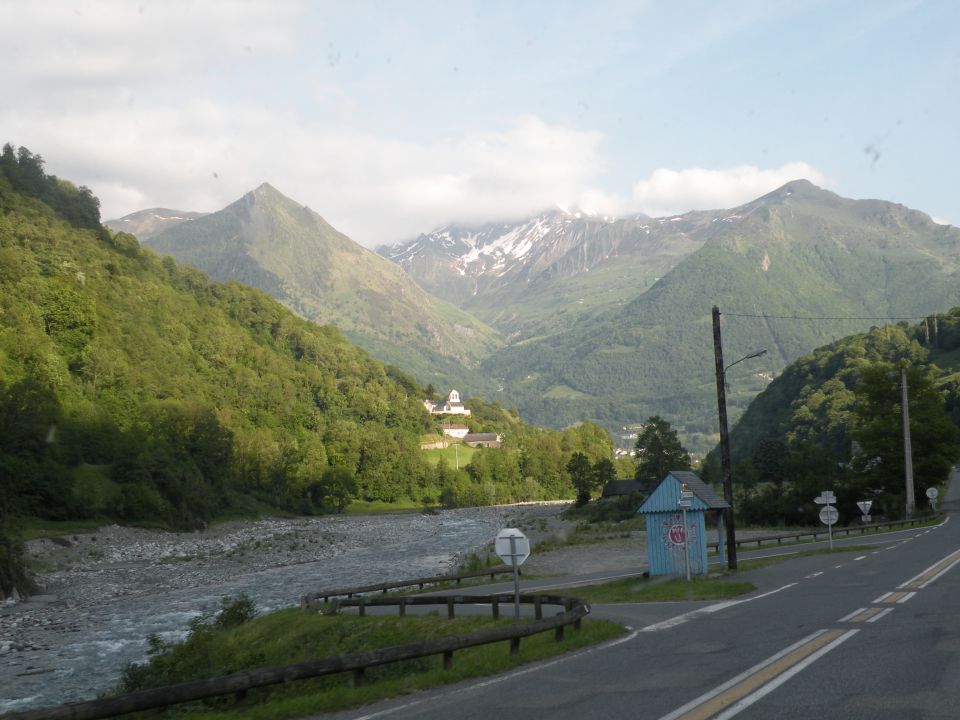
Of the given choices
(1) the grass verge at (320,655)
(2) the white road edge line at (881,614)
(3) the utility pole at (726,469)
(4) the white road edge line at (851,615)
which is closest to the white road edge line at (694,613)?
(1) the grass verge at (320,655)

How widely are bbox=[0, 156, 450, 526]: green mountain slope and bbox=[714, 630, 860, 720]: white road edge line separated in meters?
70.4

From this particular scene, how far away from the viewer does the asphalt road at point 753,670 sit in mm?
10703

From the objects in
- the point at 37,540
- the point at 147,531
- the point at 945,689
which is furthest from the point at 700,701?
the point at 147,531

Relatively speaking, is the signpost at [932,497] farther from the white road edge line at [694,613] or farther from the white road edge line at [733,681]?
the white road edge line at [733,681]

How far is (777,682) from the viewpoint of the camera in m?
12.0

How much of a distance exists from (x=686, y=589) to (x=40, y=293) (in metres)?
104

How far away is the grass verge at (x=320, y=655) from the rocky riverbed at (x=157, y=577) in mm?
2817

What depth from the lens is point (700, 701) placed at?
11070 millimetres

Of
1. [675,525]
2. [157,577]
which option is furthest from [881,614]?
[157,577]

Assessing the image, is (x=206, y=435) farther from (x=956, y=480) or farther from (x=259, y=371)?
(x=956, y=480)

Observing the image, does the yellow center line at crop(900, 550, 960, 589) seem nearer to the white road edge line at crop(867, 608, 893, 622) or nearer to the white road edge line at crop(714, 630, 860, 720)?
the white road edge line at crop(867, 608, 893, 622)

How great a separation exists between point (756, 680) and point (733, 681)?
0.29m

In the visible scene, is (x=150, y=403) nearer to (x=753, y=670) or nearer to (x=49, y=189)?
(x=49, y=189)

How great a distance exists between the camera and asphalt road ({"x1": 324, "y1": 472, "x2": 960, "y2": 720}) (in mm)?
10703
